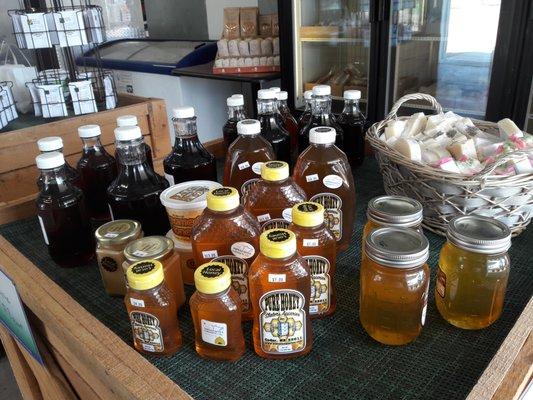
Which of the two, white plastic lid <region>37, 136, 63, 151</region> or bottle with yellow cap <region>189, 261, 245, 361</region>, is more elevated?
white plastic lid <region>37, 136, 63, 151</region>

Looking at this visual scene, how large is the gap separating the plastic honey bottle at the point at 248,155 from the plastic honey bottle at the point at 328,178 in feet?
0.29

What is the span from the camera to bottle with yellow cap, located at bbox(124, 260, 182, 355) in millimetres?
641

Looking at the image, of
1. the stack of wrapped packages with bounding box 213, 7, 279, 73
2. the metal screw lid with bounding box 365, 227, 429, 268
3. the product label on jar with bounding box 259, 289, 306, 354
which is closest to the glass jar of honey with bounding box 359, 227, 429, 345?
the metal screw lid with bounding box 365, 227, 429, 268

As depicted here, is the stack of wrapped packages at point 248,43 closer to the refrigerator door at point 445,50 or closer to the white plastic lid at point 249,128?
the refrigerator door at point 445,50

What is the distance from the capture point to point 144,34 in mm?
4117

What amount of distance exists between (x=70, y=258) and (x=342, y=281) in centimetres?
55

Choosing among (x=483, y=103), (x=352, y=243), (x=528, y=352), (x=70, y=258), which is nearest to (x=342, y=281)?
(x=352, y=243)

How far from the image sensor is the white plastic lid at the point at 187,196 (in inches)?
31.5

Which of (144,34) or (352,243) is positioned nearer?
(352,243)

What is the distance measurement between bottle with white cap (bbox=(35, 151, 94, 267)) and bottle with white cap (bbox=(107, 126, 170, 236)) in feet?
0.23

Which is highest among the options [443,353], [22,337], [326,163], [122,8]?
[122,8]

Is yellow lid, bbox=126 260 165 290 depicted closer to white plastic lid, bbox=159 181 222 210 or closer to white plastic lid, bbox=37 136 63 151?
white plastic lid, bbox=159 181 222 210

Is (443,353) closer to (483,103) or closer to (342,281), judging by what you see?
(342,281)

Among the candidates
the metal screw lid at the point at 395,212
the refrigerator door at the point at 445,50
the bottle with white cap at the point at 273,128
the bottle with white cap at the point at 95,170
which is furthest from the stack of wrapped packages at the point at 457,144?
the refrigerator door at the point at 445,50
